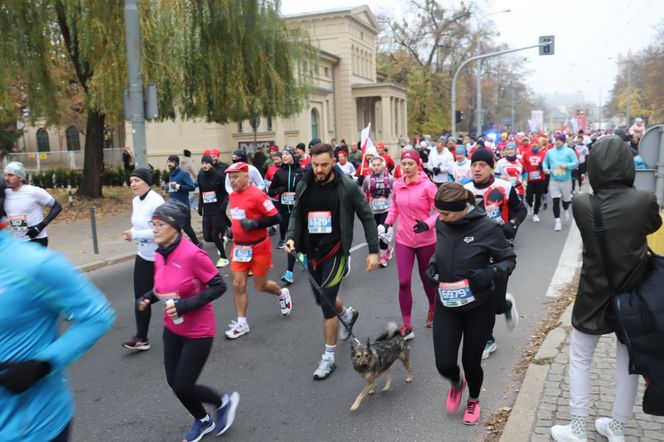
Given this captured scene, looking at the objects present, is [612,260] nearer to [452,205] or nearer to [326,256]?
[452,205]

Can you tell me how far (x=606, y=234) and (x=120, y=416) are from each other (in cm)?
372

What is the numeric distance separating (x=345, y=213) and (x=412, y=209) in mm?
1291

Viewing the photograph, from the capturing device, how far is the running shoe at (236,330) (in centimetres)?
613

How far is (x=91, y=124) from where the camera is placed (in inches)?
682

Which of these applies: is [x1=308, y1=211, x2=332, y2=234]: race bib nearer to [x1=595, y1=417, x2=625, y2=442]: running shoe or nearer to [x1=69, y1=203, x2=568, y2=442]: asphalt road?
[x1=69, y1=203, x2=568, y2=442]: asphalt road

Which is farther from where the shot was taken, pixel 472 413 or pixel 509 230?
pixel 509 230

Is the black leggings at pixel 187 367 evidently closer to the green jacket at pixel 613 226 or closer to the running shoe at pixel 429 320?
the green jacket at pixel 613 226

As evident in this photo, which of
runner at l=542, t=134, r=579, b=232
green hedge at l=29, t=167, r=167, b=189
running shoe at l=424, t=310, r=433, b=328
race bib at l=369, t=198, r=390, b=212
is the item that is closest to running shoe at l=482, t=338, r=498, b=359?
running shoe at l=424, t=310, r=433, b=328

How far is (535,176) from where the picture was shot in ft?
44.7

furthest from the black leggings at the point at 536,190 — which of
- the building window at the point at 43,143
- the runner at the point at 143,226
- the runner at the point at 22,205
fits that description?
the building window at the point at 43,143

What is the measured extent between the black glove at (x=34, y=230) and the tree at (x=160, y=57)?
290 inches

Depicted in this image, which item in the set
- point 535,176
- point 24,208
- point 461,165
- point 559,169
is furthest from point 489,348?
point 535,176

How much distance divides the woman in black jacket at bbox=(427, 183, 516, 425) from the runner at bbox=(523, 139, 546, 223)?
1029cm

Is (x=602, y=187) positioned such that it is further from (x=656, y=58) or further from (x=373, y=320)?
(x=656, y=58)
